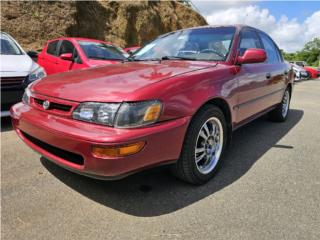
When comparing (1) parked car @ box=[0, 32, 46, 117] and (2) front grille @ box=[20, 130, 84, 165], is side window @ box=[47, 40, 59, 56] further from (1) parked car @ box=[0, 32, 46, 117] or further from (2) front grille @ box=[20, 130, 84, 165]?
(2) front grille @ box=[20, 130, 84, 165]

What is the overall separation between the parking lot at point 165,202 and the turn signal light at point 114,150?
0.40 meters

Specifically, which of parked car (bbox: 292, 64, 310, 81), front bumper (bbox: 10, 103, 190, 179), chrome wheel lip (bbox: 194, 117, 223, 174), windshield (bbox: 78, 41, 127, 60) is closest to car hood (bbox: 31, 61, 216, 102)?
front bumper (bbox: 10, 103, 190, 179)

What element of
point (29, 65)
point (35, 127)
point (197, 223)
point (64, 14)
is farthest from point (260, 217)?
point (64, 14)

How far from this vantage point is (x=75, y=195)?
266 cm

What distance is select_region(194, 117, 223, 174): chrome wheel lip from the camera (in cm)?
291

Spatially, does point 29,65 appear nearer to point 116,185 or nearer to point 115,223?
point 116,185

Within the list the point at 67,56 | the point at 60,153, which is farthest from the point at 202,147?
the point at 67,56

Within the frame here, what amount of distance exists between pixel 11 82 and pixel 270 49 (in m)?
4.01

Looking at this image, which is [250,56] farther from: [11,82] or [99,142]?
[11,82]

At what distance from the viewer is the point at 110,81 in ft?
8.54

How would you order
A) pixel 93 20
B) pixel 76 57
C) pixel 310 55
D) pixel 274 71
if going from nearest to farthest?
pixel 274 71 → pixel 76 57 → pixel 93 20 → pixel 310 55

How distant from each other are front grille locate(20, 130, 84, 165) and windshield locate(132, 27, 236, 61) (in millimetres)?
1666

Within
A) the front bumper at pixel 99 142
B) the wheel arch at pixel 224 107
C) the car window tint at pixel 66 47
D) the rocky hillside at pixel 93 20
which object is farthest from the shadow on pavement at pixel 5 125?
the rocky hillside at pixel 93 20

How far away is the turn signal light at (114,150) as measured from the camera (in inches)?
84.6
